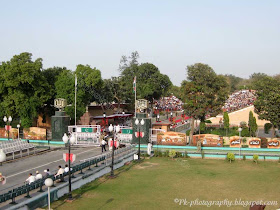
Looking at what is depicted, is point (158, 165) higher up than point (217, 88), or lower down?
lower down

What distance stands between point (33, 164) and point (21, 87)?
1935cm

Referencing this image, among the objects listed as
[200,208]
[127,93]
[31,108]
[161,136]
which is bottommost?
[200,208]

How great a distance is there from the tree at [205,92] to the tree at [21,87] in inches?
778

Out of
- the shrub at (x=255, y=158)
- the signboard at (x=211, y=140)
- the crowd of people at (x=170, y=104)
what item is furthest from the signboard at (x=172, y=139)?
the crowd of people at (x=170, y=104)

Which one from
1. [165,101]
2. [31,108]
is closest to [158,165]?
[31,108]

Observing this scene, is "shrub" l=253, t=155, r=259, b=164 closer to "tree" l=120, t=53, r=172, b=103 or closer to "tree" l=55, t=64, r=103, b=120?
"tree" l=55, t=64, r=103, b=120

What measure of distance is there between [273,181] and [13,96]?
105ft

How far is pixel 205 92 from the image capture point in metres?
37.4

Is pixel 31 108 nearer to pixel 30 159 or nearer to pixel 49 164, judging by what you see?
pixel 30 159

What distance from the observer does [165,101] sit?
81.8 metres

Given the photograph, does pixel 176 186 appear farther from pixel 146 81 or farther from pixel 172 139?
pixel 146 81

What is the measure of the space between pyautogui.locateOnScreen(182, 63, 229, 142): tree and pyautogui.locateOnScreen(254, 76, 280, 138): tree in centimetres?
500

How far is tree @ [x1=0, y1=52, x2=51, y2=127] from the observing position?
39062mm

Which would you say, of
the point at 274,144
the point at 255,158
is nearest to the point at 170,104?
the point at 274,144
